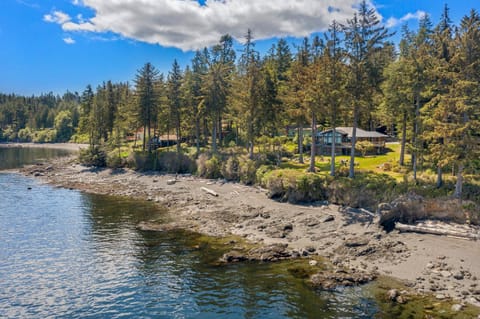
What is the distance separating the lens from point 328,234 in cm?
2812

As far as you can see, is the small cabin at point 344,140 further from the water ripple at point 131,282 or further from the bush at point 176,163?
the water ripple at point 131,282

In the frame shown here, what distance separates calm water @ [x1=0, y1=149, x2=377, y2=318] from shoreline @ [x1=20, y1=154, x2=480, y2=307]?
4139 millimetres

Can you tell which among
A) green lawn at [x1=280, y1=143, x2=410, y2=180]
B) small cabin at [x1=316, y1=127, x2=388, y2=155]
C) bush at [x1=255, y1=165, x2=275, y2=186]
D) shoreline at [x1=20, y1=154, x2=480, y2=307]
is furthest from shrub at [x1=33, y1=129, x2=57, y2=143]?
bush at [x1=255, y1=165, x2=275, y2=186]

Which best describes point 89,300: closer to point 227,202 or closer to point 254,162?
point 227,202

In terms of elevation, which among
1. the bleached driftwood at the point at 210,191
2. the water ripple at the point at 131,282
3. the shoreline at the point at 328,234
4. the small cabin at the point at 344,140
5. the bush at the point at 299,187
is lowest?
the water ripple at the point at 131,282

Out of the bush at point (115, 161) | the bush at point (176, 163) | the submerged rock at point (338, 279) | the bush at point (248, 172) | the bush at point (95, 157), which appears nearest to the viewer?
the submerged rock at point (338, 279)

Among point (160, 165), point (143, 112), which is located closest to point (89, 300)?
point (160, 165)

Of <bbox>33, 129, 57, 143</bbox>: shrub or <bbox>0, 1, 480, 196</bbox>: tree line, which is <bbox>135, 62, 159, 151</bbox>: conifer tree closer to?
<bbox>0, 1, 480, 196</bbox>: tree line

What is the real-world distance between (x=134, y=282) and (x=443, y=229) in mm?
23026

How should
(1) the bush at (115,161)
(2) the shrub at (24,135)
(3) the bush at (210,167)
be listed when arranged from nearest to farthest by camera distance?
(3) the bush at (210,167)
(1) the bush at (115,161)
(2) the shrub at (24,135)

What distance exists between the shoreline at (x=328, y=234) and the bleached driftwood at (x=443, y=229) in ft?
2.03

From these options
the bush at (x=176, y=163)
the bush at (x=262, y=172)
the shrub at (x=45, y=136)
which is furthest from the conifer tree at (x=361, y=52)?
the shrub at (x=45, y=136)

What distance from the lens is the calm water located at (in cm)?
1750

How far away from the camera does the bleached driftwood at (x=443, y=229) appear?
25.1m
